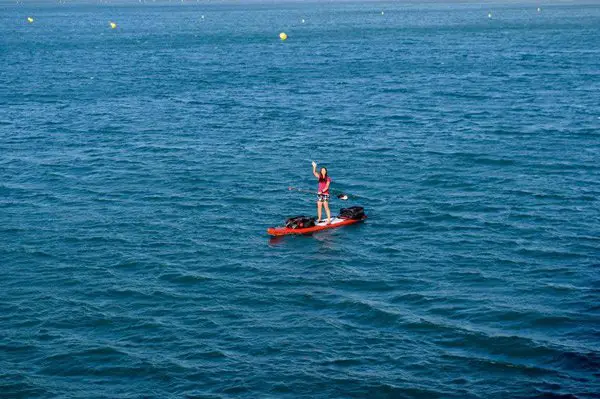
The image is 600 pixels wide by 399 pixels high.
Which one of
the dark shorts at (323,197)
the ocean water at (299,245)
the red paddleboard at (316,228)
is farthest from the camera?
the dark shorts at (323,197)

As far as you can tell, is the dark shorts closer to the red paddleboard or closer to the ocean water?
the red paddleboard

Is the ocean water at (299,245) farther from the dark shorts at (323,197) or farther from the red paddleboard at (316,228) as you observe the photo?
the dark shorts at (323,197)

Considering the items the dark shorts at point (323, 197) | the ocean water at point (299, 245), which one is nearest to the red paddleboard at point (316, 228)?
the ocean water at point (299, 245)

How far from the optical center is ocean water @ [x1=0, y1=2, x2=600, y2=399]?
26.3m

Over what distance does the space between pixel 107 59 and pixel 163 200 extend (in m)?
75.6

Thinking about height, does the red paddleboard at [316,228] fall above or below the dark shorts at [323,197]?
below

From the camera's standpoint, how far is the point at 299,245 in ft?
120

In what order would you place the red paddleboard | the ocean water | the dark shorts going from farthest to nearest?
the dark shorts, the red paddleboard, the ocean water

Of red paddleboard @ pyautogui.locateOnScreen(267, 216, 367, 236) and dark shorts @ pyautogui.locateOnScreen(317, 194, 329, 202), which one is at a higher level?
dark shorts @ pyautogui.locateOnScreen(317, 194, 329, 202)

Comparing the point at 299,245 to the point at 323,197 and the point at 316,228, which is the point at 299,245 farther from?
the point at 323,197

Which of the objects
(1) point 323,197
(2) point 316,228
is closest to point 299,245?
(2) point 316,228

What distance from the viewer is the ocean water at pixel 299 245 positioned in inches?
1037

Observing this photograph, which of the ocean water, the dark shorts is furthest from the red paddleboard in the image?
the dark shorts

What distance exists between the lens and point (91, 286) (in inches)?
1288
